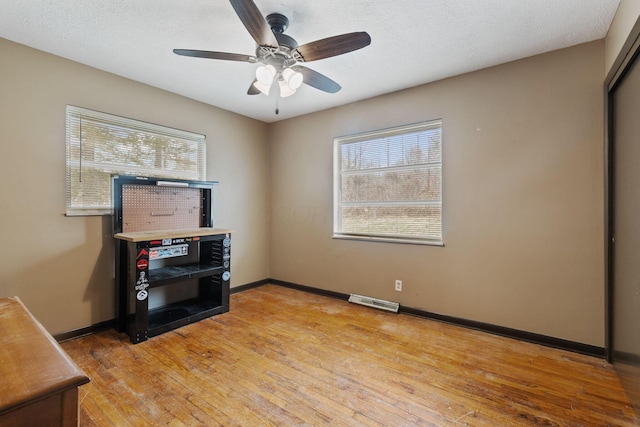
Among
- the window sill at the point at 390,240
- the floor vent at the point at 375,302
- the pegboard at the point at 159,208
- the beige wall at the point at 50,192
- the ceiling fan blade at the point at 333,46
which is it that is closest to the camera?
the ceiling fan blade at the point at 333,46

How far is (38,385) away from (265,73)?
2023 mm

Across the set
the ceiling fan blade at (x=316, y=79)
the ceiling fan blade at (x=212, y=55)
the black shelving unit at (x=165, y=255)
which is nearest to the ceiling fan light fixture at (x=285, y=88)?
the ceiling fan blade at (x=316, y=79)

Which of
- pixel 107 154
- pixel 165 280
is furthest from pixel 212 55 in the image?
pixel 165 280

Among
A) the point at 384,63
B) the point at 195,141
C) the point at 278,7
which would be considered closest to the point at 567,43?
the point at 384,63

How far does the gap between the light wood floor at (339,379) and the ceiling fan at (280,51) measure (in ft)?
7.16

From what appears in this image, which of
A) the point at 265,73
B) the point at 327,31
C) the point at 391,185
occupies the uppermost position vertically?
the point at 327,31

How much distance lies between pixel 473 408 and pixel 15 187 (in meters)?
3.76

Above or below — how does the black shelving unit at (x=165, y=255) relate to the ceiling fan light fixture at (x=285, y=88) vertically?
below

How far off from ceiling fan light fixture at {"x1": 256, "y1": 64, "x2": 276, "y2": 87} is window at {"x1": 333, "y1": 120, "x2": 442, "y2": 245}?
69.0 inches

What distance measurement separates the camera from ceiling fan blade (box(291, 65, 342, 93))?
87.7 inches

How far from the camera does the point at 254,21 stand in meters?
1.64

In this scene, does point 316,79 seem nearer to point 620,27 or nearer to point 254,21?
point 254,21

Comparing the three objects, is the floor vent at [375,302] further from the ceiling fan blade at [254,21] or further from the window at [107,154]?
the ceiling fan blade at [254,21]

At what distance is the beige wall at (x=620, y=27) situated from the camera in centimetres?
164
